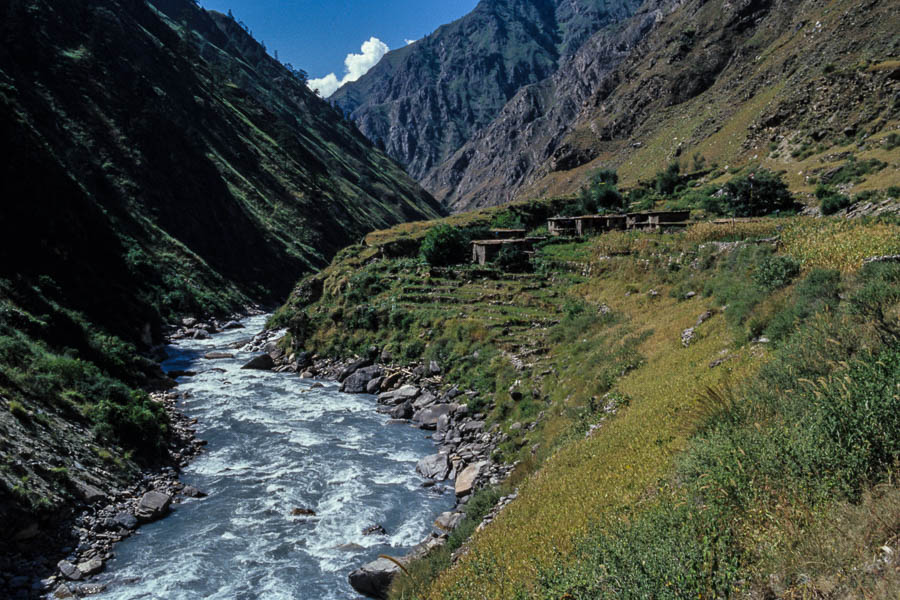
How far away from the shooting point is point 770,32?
8738 cm

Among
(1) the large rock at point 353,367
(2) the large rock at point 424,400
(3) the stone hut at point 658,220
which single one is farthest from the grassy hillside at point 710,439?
(3) the stone hut at point 658,220

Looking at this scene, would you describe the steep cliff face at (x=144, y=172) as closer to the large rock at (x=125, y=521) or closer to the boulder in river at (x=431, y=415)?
the large rock at (x=125, y=521)

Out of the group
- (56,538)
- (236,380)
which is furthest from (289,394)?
(56,538)

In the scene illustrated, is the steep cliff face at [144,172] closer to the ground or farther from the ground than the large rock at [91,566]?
farther from the ground

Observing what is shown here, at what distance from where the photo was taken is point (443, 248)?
146 feet

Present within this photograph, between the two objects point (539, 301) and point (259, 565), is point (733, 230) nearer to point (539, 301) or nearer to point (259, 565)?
point (539, 301)

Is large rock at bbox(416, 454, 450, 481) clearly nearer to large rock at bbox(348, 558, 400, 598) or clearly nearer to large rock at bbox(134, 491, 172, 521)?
large rock at bbox(348, 558, 400, 598)

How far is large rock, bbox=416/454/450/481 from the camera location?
18609 millimetres

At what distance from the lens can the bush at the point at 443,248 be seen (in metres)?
44.2

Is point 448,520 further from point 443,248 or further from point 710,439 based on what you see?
point 443,248

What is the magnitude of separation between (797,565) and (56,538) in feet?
57.5

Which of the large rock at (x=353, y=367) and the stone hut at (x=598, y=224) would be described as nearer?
the large rock at (x=353, y=367)

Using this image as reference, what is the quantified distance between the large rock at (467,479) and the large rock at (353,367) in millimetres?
16615

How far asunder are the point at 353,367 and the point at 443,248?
51.5 ft
